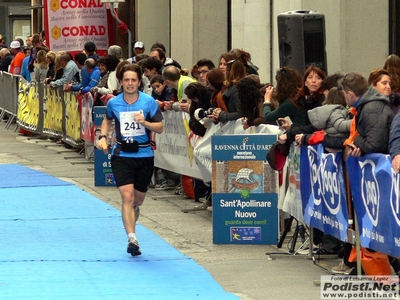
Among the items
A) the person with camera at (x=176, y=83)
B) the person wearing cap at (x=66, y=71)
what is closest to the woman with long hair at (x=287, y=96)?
the person with camera at (x=176, y=83)

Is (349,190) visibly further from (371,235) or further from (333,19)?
(333,19)

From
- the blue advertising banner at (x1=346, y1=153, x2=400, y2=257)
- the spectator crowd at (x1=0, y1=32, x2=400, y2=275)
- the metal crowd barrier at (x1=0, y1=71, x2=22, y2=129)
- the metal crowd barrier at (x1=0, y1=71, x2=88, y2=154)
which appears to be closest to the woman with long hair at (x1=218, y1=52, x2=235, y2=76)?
the spectator crowd at (x1=0, y1=32, x2=400, y2=275)

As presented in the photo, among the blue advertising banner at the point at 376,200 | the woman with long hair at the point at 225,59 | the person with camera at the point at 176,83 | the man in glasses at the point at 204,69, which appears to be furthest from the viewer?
the person with camera at the point at 176,83

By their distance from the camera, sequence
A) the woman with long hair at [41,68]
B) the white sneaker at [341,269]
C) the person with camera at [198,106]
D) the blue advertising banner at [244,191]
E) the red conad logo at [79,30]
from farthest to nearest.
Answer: the red conad logo at [79,30], the woman with long hair at [41,68], the person with camera at [198,106], the blue advertising banner at [244,191], the white sneaker at [341,269]

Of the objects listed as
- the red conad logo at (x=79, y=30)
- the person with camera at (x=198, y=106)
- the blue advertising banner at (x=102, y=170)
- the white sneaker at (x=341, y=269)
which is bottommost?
the white sneaker at (x=341, y=269)

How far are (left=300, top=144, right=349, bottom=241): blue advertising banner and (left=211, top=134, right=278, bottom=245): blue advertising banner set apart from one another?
85 cm

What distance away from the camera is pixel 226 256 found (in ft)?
36.2

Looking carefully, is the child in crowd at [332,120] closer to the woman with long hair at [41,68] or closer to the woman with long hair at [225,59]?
the woman with long hair at [225,59]

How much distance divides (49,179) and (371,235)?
386 inches

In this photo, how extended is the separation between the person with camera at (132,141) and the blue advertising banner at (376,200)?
2.76 meters

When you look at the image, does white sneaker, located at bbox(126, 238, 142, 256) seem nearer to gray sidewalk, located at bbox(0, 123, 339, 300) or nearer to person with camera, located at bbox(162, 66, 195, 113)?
gray sidewalk, located at bbox(0, 123, 339, 300)

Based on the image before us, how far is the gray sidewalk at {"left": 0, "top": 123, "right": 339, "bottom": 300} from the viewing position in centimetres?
940

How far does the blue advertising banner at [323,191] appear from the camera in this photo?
9.59 metres

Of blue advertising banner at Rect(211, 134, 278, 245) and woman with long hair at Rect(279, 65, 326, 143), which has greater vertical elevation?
woman with long hair at Rect(279, 65, 326, 143)
